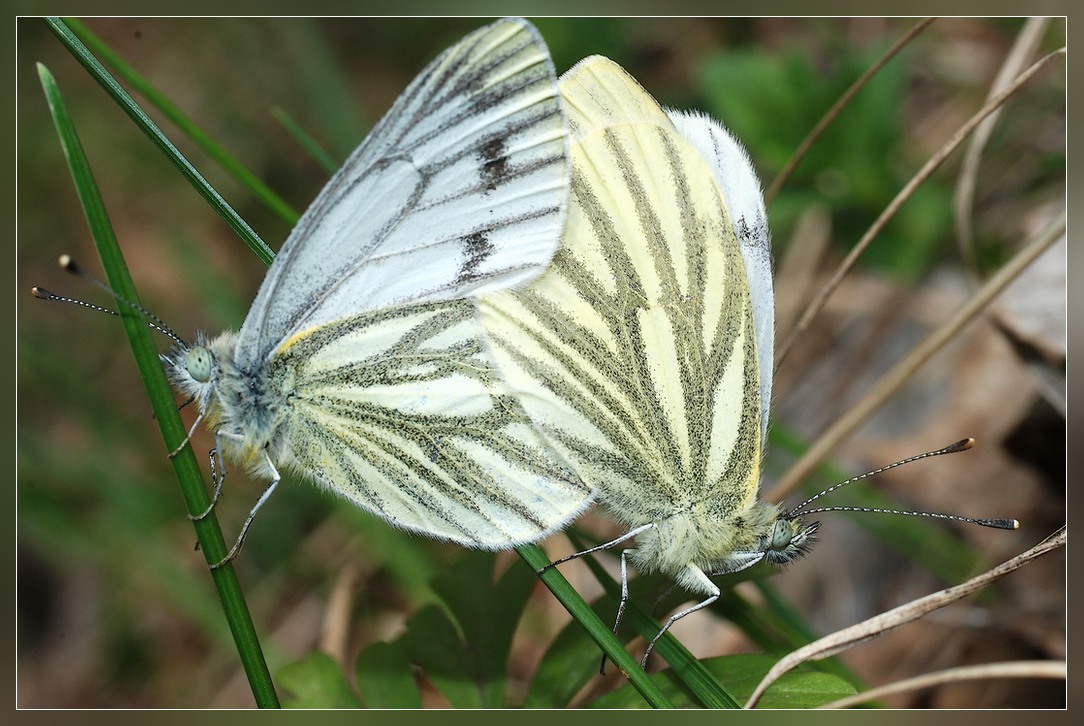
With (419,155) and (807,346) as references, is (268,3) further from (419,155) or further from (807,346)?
(807,346)

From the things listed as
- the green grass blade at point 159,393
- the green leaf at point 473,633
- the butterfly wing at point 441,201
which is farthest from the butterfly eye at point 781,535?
the green grass blade at point 159,393

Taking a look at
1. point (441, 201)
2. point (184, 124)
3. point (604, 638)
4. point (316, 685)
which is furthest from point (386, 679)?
point (184, 124)

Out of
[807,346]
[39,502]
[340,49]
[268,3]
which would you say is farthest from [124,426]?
[807,346]

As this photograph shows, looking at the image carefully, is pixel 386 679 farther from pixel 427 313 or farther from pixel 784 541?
pixel 784 541

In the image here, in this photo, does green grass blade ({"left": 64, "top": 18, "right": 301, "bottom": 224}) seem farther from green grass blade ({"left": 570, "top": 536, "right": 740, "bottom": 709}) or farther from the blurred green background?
green grass blade ({"left": 570, "top": 536, "right": 740, "bottom": 709})

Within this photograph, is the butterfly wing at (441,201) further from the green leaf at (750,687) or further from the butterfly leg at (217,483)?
the green leaf at (750,687)

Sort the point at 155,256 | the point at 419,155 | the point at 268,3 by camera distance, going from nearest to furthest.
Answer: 1. the point at 419,155
2. the point at 268,3
3. the point at 155,256
